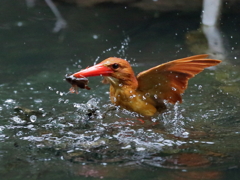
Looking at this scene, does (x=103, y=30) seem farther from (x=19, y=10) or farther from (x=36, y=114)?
(x=36, y=114)

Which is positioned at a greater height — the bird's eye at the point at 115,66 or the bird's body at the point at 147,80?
the bird's eye at the point at 115,66

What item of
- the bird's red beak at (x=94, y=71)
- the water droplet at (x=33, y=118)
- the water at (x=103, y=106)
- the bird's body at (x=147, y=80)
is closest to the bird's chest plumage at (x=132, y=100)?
the bird's body at (x=147, y=80)

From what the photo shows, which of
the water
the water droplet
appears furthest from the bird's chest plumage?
the water droplet

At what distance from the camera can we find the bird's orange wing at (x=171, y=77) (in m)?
3.29

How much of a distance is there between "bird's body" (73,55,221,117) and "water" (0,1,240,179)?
0.49ft

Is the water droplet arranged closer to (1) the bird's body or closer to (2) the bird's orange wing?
(1) the bird's body

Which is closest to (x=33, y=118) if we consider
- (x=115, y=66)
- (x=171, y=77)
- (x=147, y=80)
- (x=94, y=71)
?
(x=94, y=71)

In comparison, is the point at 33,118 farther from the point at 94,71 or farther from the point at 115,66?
the point at 115,66

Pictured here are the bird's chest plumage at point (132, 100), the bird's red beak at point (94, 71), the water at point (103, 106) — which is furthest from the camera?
the bird's chest plumage at point (132, 100)

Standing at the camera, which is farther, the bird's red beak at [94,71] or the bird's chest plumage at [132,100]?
the bird's chest plumage at [132,100]

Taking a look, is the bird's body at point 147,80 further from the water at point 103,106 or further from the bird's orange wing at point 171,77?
the water at point 103,106

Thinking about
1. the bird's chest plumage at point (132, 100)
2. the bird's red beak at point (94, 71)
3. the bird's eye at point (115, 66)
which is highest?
the bird's eye at point (115, 66)

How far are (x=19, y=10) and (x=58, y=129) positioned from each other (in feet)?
14.7

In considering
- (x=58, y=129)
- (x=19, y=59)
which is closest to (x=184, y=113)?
(x=58, y=129)
